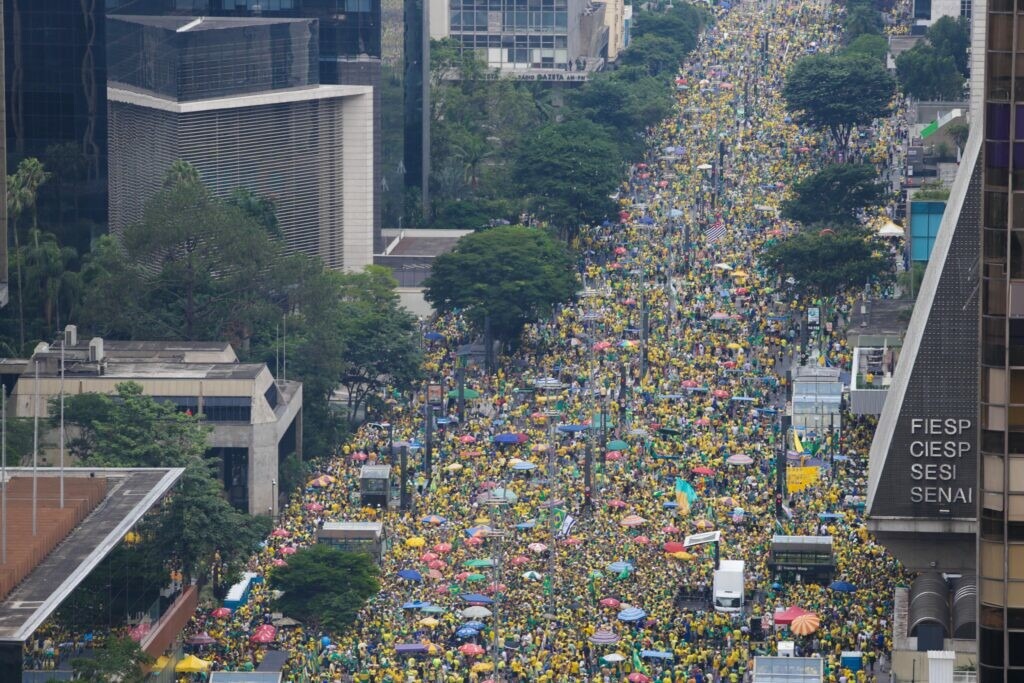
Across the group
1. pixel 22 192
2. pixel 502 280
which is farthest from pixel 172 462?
pixel 502 280

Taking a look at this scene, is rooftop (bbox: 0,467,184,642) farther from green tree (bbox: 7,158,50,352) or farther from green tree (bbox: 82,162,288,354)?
green tree (bbox: 7,158,50,352)

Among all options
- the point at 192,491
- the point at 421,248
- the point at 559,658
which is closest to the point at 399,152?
the point at 421,248

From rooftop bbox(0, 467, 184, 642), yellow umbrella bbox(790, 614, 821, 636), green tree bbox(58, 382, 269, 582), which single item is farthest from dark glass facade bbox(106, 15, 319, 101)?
yellow umbrella bbox(790, 614, 821, 636)

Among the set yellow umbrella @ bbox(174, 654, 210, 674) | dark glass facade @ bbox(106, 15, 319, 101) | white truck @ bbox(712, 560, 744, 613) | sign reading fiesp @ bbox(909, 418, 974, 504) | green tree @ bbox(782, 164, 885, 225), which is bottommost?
yellow umbrella @ bbox(174, 654, 210, 674)

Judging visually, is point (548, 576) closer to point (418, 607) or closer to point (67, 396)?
point (418, 607)

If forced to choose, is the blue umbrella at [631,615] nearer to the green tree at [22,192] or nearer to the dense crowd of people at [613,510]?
the dense crowd of people at [613,510]
